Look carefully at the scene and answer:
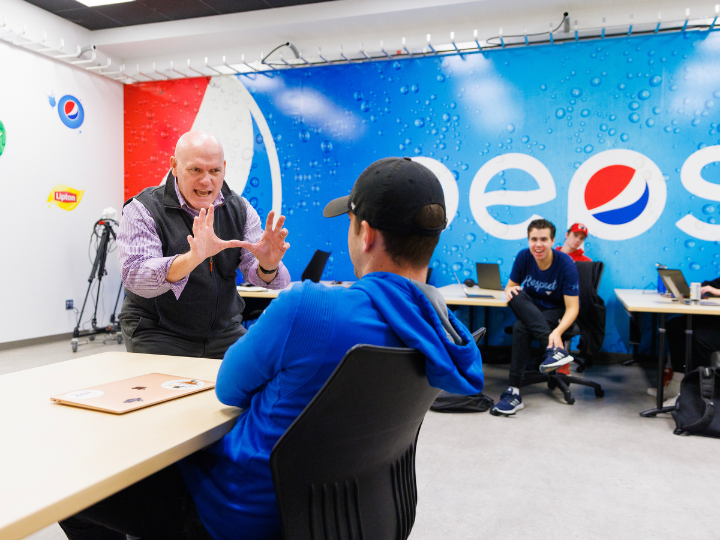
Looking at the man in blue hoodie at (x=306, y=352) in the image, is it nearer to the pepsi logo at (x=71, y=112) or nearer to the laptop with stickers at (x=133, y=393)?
the laptop with stickers at (x=133, y=393)

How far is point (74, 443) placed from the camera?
1.04 m

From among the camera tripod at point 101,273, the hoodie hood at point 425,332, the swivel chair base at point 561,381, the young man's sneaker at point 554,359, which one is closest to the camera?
the hoodie hood at point 425,332

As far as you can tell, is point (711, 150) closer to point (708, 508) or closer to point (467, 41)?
point (467, 41)

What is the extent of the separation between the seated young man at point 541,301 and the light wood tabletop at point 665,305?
44 centimetres

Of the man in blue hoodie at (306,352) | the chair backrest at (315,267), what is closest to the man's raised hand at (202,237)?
the man in blue hoodie at (306,352)

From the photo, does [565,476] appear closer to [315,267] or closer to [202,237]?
[202,237]

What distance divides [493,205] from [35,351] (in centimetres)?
516

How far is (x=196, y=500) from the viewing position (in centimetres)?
119

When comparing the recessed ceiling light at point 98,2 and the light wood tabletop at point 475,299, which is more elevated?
the recessed ceiling light at point 98,2

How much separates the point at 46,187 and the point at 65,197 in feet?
0.92

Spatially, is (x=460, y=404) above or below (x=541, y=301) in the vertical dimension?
below

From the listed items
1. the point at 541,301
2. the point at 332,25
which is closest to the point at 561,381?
the point at 541,301

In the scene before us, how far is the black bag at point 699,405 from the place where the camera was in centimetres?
340

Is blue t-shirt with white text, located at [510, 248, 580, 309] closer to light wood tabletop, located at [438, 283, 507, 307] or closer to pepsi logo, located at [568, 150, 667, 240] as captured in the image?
light wood tabletop, located at [438, 283, 507, 307]
